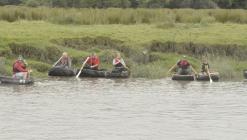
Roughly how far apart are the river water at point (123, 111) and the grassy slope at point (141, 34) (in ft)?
15.1

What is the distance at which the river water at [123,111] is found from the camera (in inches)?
830

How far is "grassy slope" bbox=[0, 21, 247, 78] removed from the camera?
129 ft

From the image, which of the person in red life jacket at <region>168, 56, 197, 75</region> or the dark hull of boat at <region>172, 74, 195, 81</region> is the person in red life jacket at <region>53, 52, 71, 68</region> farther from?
the person in red life jacket at <region>168, 56, 197, 75</region>

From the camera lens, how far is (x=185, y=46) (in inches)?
1624

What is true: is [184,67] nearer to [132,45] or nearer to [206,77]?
[206,77]

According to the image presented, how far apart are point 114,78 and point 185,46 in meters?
6.13

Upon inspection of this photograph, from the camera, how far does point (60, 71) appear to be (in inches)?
1442

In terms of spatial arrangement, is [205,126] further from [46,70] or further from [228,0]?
[228,0]

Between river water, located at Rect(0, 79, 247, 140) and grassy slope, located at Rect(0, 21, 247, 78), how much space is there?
15.1 feet

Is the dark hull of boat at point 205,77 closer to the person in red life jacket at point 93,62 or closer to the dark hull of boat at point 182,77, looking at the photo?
the dark hull of boat at point 182,77

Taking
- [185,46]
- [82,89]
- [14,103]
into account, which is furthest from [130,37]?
[14,103]

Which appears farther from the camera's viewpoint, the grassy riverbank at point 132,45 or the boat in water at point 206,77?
the grassy riverbank at point 132,45

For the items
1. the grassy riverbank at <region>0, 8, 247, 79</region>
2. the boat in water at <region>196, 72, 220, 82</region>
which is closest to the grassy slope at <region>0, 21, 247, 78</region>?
the grassy riverbank at <region>0, 8, 247, 79</region>

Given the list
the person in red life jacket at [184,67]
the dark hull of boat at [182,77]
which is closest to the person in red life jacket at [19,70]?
the dark hull of boat at [182,77]
